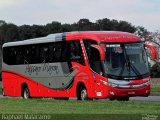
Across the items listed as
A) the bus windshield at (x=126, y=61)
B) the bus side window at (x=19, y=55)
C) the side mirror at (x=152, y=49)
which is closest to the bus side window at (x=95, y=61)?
the bus windshield at (x=126, y=61)

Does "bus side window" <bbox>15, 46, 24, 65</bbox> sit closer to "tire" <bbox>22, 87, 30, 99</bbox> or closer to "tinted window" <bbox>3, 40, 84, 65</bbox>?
"tinted window" <bbox>3, 40, 84, 65</bbox>

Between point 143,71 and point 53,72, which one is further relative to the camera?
point 53,72

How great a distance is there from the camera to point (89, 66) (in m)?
27.5

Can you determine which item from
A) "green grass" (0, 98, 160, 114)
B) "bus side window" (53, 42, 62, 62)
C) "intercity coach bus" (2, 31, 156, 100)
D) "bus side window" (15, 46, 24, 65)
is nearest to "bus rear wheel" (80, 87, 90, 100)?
"intercity coach bus" (2, 31, 156, 100)

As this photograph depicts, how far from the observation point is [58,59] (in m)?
30.3

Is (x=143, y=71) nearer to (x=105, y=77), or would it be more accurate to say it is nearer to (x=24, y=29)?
(x=105, y=77)

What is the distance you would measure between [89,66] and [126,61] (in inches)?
73.1

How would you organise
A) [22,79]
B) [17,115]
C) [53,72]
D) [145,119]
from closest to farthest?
[145,119] < [17,115] < [53,72] < [22,79]

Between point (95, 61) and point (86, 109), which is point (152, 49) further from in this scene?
point (86, 109)

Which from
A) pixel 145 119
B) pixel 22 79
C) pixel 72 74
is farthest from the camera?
pixel 22 79

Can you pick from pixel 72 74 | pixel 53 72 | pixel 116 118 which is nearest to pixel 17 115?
pixel 116 118

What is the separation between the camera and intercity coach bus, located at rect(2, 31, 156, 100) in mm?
26778

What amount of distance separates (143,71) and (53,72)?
231 inches

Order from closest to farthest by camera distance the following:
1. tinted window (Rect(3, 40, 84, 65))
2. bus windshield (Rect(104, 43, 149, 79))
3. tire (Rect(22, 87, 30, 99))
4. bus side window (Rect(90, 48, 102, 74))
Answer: bus windshield (Rect(104, 43, 149, 79)) < bus side window (Rect(90, 48, 102, 74)) < tinted window (Rect(3, 40, 84, 65)) < tire (Rect(22, 87, 30, 99))
